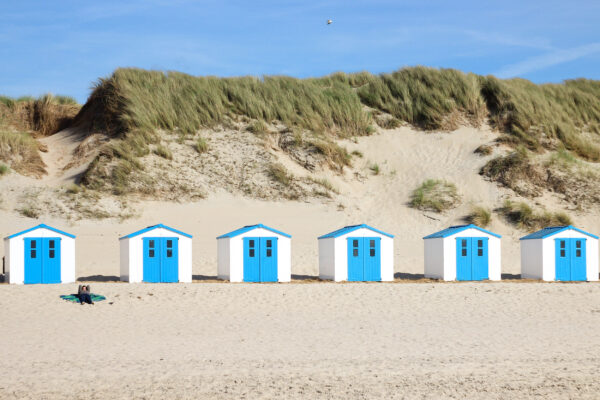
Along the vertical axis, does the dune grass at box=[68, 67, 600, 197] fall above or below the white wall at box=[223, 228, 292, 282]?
above

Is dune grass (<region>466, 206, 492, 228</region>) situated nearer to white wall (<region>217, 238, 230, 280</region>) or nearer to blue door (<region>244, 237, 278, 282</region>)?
Result: blue door (<region>244, 237, 278, 282</region>)

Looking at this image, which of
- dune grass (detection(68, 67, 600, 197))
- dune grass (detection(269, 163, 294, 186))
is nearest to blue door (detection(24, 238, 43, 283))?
dune grass (detection(68, 67, 600, 197))

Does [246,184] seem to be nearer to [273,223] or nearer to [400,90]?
[273,223]

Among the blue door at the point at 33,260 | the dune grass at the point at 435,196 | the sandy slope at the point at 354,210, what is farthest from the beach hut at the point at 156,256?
the dune grass at the point at 435,196

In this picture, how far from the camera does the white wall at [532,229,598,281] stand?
27.1 metres

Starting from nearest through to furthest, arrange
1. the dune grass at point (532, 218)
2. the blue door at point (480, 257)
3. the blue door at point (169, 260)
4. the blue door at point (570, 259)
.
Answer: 1. the blue door at point (169, 260)
2. the blue door at point (480, 257)
3. the blue door at point (570, 259)
4. the dune grass at point (532, 218)

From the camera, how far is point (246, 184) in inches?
1545

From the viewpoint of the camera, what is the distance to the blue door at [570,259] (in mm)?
27250

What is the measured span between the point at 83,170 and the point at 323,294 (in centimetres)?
2143

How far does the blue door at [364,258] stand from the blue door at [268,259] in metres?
2.48

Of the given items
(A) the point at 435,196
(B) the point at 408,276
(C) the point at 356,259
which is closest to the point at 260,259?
(C) the point at 356,259

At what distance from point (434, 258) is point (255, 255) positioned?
625 centimetres

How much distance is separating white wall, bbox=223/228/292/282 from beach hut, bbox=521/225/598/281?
861 cm

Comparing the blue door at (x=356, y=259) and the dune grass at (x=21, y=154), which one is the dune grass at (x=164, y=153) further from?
the blue door at (x=356, y=259)
